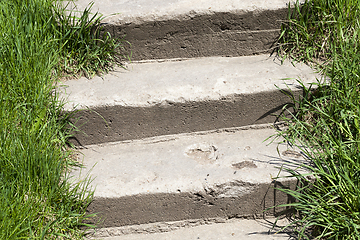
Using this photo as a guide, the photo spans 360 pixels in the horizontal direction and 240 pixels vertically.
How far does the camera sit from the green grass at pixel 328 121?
5.78 ft

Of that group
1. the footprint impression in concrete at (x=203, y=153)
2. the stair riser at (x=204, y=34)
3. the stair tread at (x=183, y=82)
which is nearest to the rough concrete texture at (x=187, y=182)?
the footprint impression in concrete at (x=203, y=153)

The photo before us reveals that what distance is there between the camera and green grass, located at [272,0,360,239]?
1762mm

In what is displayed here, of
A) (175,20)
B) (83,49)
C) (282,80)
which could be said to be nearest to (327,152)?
(282,80)

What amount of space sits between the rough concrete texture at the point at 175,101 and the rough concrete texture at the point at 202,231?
62 centimetres

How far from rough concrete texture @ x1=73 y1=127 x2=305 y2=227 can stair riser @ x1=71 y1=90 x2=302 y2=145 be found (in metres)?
0.16

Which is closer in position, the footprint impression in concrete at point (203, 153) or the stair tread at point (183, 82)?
the footprint impression in concrete at point (203, 153)

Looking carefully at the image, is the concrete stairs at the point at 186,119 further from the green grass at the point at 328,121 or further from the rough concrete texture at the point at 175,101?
the green grass at the point at 328,121

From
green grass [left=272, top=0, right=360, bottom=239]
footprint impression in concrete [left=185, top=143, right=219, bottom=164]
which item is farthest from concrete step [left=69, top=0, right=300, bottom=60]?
footprint impression in concrete [left=185, top=143, right=219, bottom=164]

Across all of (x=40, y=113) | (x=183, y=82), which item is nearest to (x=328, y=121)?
(x=183, y=82)

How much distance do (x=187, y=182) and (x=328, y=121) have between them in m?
1.00

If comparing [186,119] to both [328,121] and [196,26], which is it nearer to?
[196,26]

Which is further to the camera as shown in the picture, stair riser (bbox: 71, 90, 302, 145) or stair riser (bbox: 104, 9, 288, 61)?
stair riser (bbox: 104, 9, 288, 61)

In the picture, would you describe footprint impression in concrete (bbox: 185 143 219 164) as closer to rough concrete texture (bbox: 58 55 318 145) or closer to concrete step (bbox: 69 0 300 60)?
rough concrete texture (bbox: 58 55 318 145)

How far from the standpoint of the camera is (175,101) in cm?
227
